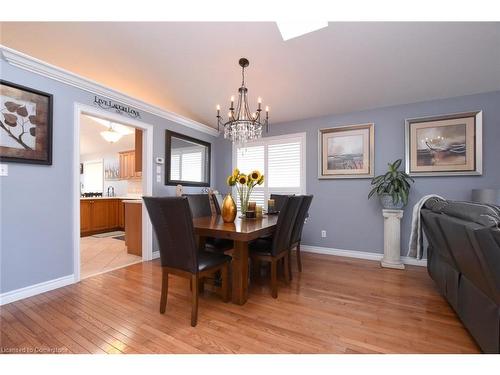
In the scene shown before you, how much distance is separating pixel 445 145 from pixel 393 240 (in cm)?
150

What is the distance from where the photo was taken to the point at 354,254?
11.5ft

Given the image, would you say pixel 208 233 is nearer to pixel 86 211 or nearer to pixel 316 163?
pixel 316 163

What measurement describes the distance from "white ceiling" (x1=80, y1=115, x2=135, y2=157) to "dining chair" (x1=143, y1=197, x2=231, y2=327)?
4.66 m

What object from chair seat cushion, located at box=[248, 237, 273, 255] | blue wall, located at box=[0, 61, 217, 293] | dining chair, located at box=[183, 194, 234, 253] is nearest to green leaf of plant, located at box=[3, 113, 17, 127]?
blue wall, located at box=[0, 61, 217, 293]

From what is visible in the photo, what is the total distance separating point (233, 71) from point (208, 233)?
225 cm

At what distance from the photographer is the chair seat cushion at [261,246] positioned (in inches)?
87.8

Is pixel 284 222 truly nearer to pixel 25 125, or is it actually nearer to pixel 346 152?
pixel 346 152

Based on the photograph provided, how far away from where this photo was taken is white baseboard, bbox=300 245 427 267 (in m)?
3.13

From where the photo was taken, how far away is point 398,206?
10.3ft

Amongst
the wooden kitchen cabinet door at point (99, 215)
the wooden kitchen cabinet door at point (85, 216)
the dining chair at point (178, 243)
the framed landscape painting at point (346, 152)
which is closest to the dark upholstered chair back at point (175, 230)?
the dining chair at point (178, 243)

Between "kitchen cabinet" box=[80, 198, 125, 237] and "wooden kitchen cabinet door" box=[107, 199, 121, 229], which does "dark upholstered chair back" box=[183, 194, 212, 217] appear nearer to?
"kitchen cabinet" box=[80, 198, 125, 237]

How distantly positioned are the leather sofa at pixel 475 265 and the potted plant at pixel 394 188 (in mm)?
1307

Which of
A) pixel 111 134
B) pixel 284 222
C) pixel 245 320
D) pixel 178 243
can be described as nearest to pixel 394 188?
pixel 284 222
